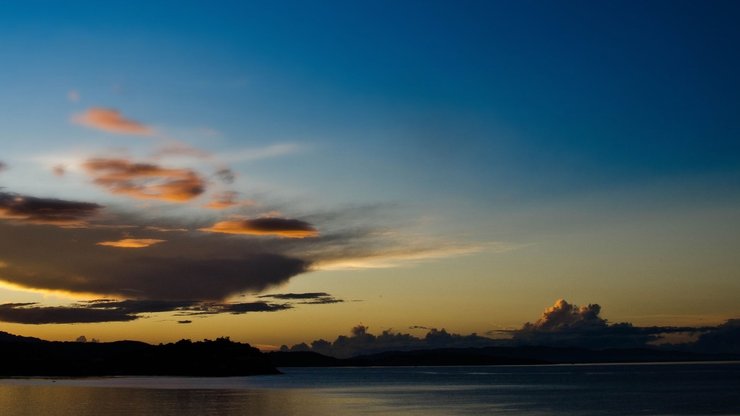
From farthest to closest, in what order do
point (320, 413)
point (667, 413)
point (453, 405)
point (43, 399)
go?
point (43, 399) → point (453, 405) → point (320, 413) → point (667, 413)

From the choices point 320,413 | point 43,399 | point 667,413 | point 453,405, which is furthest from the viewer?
point 43,399

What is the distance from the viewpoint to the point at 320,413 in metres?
99.2

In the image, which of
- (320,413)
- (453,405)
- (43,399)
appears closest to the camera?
(320,413)

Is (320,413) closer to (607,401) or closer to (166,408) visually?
(166,408)

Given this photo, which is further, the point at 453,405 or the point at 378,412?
the point at 453,405

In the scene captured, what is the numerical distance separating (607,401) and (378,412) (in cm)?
4145

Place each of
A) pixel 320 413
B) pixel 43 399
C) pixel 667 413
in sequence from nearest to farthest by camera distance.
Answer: pixel 667 413, pixel 320 413, pixel 43 399

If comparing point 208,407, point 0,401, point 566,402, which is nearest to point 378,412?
point 208,407

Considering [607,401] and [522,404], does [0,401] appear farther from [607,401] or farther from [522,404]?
[607,401]

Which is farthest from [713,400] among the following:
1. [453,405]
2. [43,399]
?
[43,399]

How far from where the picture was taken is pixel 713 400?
116125 mm

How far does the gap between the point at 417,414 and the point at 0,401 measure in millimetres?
68530

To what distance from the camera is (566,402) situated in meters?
119

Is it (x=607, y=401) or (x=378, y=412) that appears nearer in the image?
(x=378, y=412)
